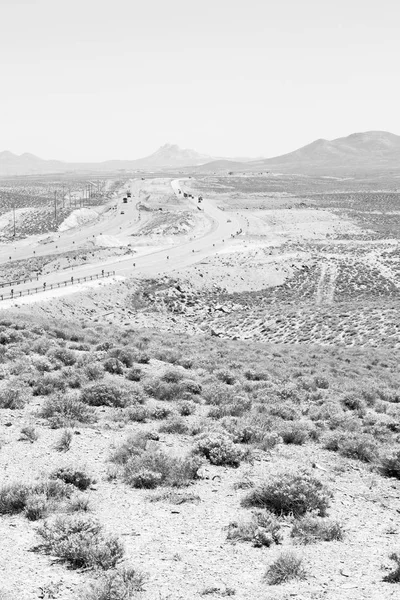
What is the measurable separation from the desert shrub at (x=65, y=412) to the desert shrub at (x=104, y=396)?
0.65m

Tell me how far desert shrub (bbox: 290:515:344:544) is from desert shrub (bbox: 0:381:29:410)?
7.87 meters

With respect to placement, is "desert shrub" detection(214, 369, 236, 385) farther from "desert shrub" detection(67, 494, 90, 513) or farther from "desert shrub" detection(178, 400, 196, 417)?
"desert shrub" detection(67, 494, 90, 513)

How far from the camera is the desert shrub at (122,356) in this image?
20.2 meters

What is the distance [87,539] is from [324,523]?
3615 millimetres

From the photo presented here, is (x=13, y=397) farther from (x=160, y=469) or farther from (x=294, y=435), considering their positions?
(x=294, y=435)

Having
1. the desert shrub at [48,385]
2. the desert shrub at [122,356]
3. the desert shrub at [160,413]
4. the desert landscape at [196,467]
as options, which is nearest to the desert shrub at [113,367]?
the desert landscape at [196,467]

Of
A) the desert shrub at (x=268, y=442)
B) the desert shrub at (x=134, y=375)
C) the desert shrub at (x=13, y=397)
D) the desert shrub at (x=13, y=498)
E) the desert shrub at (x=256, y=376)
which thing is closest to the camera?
the desert shrub at (x=13, y=498)

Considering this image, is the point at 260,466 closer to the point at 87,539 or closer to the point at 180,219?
the point at 87,539

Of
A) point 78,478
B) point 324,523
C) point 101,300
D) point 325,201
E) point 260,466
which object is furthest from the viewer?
point 325,201

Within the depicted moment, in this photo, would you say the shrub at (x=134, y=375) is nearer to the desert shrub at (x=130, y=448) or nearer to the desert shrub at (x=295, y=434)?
the desert shrub at (x=130, y=448)

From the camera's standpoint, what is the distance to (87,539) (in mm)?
8562

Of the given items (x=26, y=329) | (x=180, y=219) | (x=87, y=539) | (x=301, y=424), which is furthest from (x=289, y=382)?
(x=180, y=219)

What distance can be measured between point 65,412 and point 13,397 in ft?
4.84

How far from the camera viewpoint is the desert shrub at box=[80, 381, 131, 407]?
52.0 feet
